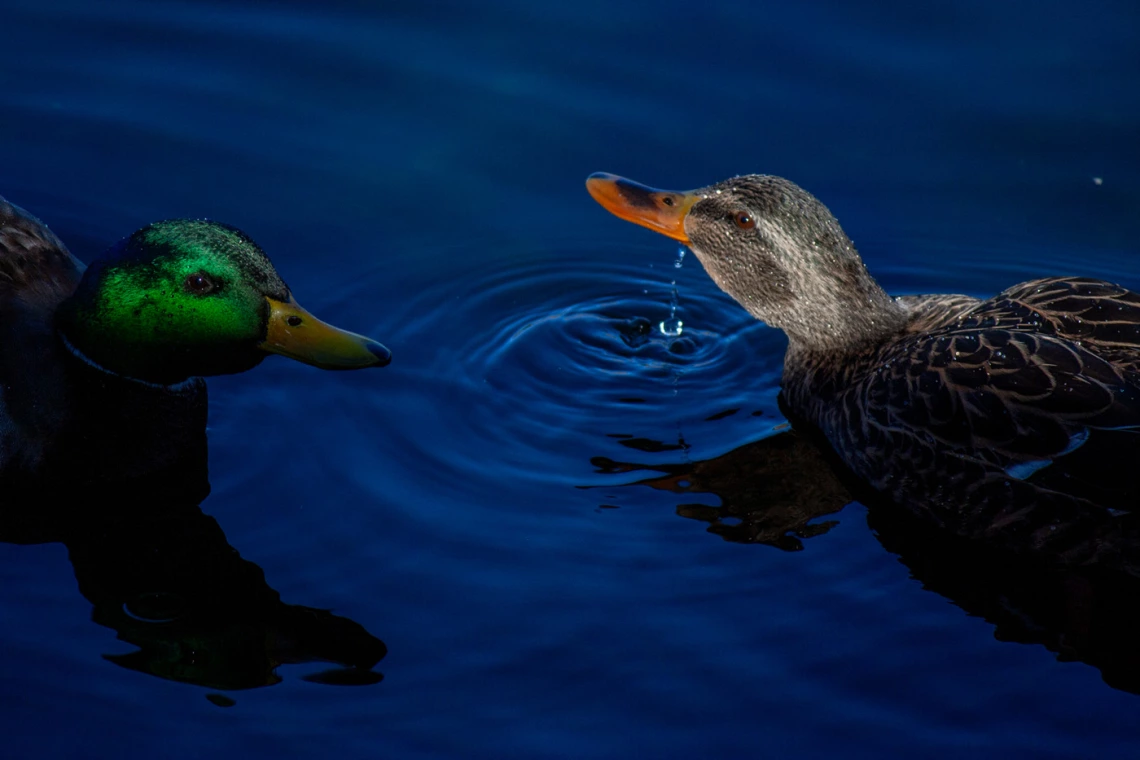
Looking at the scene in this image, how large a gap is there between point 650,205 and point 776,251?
71 centimetres

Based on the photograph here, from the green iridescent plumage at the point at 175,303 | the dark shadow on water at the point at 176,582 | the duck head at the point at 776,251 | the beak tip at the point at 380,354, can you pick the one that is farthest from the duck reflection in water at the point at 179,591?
the duck head at the point at 776,251

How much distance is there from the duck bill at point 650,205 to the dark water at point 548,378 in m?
0.51

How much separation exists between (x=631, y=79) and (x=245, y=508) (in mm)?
4025

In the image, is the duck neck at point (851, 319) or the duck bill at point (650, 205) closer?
the duck neck at point (851, 319)

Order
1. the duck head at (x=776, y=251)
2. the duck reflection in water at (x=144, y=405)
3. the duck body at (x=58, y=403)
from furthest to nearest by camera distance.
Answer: the duck head at (x=776, y=251)
the duck body at (x=58, y=403)
the duck reflection in water at (x=144, y=405)

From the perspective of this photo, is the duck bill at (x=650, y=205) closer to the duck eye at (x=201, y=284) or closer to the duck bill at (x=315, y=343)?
the duck bill at (x=315, y=343)

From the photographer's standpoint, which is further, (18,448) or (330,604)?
(18,448)

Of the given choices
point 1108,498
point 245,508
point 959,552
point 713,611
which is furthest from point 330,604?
point 1108,498

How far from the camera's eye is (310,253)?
7684 mm

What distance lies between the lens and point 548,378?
7.04m

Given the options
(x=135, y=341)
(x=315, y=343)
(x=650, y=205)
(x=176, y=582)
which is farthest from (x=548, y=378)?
(x=176, y=582)

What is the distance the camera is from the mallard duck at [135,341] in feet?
19.3

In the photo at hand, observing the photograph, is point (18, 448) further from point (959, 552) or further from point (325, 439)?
point (959, 552)

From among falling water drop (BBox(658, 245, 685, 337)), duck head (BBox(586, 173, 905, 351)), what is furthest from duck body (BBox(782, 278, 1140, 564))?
falling water drop (BBox(658, 245, 685, 337))
